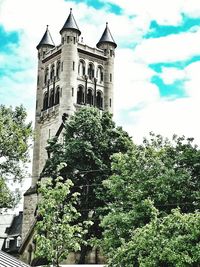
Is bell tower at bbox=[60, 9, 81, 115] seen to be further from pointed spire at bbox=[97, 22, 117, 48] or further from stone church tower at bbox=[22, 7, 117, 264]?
pointed spire at bbox=[97, 22, 117, 48]

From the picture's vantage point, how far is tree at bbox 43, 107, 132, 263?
37.9 m

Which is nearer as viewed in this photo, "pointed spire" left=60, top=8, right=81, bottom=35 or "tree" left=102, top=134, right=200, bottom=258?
"tree" left=102, top=134, right=200, bottom=258

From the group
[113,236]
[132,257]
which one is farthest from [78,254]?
[132,257]

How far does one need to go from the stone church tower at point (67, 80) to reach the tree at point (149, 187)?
2842 cm

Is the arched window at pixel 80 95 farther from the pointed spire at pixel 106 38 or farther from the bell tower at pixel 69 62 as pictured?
the pointed spire at pixel 106 38

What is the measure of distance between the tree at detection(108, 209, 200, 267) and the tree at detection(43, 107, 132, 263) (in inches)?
483

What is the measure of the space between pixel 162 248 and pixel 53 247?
4.68m

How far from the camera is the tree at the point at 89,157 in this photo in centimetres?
3788

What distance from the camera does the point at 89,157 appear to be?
39781 millimetres

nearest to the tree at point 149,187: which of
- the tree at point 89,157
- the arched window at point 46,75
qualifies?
the tree at point 89,157

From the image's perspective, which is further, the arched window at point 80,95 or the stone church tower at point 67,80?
the arched window at point 80,95

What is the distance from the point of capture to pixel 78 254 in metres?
42.6

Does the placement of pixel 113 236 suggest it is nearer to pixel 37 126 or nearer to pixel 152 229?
pixel 152 229

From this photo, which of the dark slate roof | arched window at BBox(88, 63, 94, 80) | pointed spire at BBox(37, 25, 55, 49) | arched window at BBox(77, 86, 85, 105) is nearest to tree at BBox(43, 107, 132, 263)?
arched window at BBox(77, 86, 85, 105)
